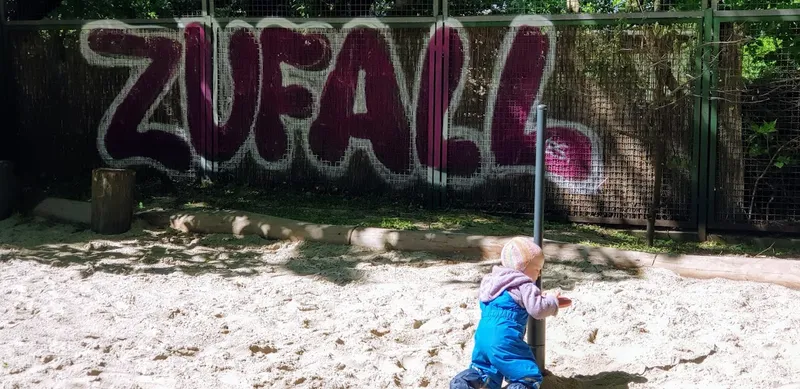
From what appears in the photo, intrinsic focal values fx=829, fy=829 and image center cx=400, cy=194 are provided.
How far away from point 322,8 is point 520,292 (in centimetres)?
581

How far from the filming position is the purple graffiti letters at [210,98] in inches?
354

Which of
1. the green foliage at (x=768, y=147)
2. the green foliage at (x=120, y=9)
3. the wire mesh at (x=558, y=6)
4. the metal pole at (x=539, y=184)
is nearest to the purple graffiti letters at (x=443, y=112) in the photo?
the wire mesh at (x=558, y=6)

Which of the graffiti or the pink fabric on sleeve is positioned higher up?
the graffiti

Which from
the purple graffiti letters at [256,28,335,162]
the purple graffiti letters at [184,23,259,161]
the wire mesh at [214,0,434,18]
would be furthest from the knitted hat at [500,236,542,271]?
the purple graffiti letters at [184,23,259,161]

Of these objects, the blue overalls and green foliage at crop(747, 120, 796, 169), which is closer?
the blue overalls

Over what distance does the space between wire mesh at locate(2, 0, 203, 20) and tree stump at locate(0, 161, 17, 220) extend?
2.39m

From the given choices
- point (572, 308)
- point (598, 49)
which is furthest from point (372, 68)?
point (572, 308)

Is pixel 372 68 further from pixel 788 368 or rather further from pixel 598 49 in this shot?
pixel 788 368

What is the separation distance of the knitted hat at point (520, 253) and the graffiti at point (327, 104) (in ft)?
14.3

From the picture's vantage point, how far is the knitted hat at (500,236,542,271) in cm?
374

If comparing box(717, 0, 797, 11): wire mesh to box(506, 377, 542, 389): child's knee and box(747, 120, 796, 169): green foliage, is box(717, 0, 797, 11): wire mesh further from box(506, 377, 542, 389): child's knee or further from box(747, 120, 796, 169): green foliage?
box(506, 377, 542, 389): child's knee

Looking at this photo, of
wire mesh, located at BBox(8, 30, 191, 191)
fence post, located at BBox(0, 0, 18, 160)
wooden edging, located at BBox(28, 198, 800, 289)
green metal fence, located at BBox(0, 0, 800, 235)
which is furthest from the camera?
fence post, located at BBox(0, 0, 18, 160)

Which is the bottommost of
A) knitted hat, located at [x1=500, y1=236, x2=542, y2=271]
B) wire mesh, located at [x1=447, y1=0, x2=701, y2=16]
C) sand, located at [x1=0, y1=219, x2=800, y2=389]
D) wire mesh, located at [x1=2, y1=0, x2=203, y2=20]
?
sand, located at [x1=0, y1=219, x2=800, y2=389]

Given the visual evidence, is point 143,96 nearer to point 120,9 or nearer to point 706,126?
point 120,9
